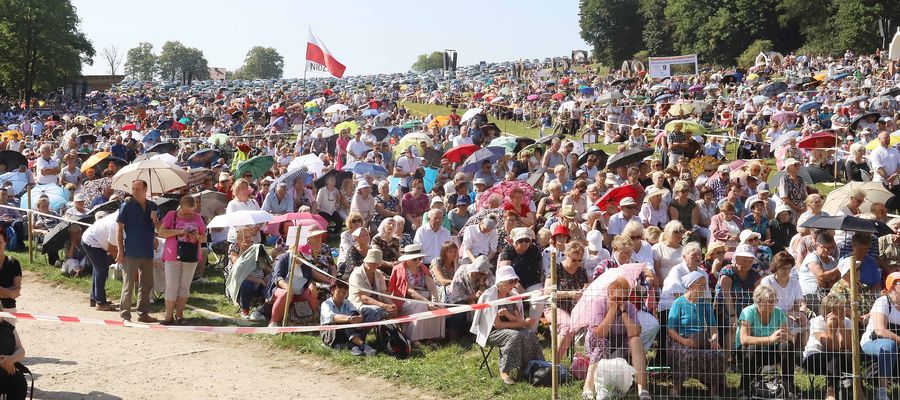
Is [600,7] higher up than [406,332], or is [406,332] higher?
[600,7]

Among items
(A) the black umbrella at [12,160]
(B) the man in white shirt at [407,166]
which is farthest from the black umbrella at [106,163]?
(B) the man in white shirt at [407,166]

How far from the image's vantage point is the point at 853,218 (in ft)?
34.1

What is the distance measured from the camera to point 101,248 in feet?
38.1

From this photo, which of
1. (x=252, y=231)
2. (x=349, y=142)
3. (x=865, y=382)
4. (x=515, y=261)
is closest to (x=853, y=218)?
(x=865, y=382)

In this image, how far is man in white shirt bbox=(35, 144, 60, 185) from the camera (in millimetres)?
18766

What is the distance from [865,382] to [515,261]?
11.9 feet

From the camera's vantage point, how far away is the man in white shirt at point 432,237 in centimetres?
1198

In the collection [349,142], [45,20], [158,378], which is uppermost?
[45,20]

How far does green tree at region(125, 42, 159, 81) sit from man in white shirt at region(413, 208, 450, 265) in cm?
19276

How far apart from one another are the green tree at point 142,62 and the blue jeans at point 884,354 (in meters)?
198

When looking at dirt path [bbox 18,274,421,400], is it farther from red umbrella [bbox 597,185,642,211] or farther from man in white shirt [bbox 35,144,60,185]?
man in white shirt [bbox 35,144,60,185]

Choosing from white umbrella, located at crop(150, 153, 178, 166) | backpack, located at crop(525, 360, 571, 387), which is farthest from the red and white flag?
backpack, located at crop(525, 360, 571, 387)

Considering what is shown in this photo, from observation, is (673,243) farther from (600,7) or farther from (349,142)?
(600,7)

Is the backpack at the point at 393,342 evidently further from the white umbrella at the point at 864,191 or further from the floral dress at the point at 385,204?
the white umbrella at the point at 864,191
